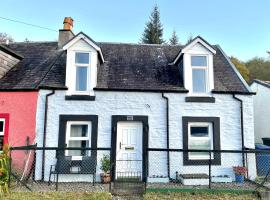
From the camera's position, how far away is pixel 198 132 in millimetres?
11641

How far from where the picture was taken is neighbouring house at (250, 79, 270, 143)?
15859 mm

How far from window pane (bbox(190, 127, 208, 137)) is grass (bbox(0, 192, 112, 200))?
5.22 m

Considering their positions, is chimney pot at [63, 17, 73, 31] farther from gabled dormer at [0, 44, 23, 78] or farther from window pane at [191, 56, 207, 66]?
window pane at [191, 56, 207, 66]

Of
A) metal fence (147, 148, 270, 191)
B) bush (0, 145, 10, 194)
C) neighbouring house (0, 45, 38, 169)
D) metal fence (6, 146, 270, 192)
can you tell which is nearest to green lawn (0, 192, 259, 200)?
bush (0, 145, 10, 194)

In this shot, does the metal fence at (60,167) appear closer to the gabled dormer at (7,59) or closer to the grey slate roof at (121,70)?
the grey slate roof at (121,70)

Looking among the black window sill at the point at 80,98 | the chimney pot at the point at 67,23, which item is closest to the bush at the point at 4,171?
the black window sill at the point at 80,98

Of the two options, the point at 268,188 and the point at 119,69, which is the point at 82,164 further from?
the point at 268,188

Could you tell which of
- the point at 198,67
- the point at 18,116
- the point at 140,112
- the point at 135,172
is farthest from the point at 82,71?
the point at 198,67

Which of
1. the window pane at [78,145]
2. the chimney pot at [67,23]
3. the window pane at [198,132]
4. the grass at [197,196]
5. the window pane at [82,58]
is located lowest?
the grass at [197,196]

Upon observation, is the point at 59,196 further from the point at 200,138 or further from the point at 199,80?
the point at 199,80

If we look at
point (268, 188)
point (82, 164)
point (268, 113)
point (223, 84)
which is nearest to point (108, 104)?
point (82, 164)

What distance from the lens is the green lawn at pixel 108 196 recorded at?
25.8ft

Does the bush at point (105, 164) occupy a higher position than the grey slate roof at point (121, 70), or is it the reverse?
the grey slate roof at point (121, 70)

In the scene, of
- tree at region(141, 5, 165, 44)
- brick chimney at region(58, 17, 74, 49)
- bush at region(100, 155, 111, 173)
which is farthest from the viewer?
tree at region(141, 5, 165, 44)
